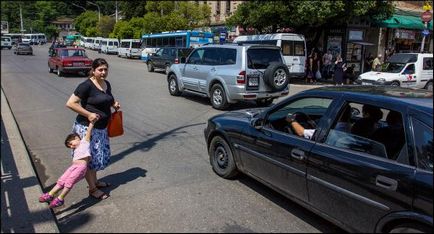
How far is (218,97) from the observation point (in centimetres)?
1143

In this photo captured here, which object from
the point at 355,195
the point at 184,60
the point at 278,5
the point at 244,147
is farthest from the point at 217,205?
the point at 278,5

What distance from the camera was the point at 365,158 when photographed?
3326 millimetres

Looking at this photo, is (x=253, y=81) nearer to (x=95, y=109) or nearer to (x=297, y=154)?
(x=95, y=109)

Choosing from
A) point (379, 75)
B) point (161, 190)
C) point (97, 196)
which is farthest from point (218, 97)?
point (379, 75)

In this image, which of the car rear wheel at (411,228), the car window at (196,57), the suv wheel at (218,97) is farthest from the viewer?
the car window at (196,57)

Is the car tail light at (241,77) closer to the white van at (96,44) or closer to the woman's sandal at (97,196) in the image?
the woman's sandal at (97,196)

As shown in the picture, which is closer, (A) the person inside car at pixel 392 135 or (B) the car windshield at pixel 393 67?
(A) the person inside car at pixel 392 135

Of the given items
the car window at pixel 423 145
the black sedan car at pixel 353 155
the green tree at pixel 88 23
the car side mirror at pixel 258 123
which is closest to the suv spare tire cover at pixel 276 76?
the black sedan car at pixel 353 155

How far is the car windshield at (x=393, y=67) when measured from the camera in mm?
17178

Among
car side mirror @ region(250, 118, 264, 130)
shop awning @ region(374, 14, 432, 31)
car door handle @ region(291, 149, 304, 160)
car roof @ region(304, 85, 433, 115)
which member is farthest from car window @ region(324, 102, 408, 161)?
shop awning @ region(374, 14, 432, 31)

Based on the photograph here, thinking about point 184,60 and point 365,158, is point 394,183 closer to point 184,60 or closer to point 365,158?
point 365,158

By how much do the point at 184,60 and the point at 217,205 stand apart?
32.2 ft

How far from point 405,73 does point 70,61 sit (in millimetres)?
16189

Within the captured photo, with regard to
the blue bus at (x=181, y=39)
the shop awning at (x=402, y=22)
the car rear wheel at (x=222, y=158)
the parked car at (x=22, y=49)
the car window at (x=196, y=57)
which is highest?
the shop awning at (x=402, y=22)
